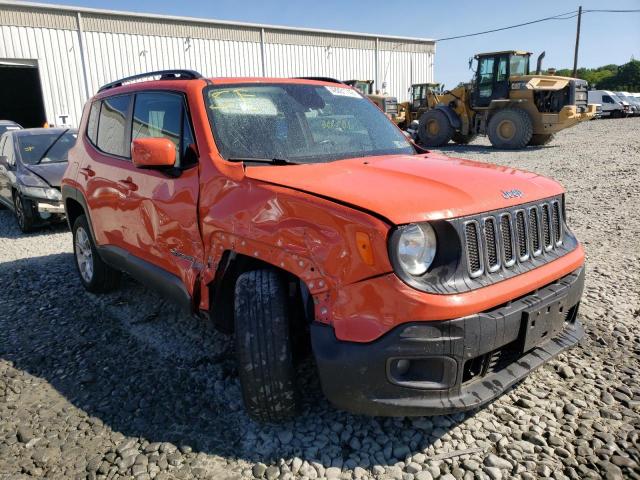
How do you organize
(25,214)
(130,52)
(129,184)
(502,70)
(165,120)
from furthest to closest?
1. (130,52)
2. (502,70)
3. (25,214)
4. (129,184)
5. (165,120)

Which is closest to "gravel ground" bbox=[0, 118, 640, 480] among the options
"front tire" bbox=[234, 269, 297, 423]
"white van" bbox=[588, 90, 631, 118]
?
"front tire" bbox=[234, 269, 297, 423]

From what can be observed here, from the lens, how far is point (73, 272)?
18.6 ft

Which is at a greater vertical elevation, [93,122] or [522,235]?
[93,122]

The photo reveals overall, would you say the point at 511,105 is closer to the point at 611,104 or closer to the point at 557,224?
the point at 557,224

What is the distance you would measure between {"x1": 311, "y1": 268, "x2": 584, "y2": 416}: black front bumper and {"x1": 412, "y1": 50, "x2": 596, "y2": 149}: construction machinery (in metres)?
15.2

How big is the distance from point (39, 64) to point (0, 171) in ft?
44.2

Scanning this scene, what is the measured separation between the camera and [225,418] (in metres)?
2.86

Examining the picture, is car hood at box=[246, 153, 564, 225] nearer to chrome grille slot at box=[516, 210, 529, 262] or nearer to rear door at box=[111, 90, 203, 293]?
chrome grille slot at box=[516, 210, 529, 262]

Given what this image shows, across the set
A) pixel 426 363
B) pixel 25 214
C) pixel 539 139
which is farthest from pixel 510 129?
pixel 426 363

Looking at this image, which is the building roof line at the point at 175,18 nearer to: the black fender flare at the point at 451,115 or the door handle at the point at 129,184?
the black fender flare at the point at 451,115

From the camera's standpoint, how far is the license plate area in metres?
2.47

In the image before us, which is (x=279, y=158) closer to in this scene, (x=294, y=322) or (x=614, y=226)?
(x=294, y=322)

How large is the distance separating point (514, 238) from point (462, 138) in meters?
17.9

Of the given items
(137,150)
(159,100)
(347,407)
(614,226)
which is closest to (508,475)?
(347,407)
